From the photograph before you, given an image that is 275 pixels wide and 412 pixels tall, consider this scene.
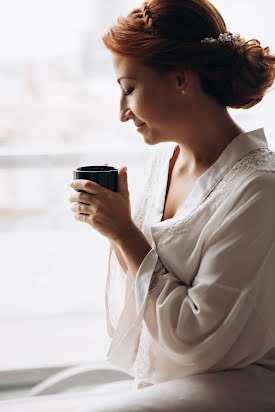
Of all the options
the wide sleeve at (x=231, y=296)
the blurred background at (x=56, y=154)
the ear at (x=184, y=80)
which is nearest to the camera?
the wide sleeve at (x=231, y=296)

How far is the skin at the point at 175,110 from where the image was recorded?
98 cm

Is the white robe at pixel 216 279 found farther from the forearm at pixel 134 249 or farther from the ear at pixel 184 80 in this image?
the ear at pixel 184 80

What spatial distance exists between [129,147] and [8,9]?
577 millimetres

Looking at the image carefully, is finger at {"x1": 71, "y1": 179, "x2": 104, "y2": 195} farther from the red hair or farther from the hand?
the red hair

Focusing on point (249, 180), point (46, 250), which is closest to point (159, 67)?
point (249, 180)

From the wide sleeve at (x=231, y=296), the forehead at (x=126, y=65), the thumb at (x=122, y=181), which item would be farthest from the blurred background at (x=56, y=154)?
the wide sleeve at (x=231, y=296)

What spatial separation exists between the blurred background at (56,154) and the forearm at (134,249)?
83 cm

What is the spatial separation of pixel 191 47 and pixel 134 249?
1.28 ft

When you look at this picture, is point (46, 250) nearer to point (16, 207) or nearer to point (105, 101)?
point (16, 207)

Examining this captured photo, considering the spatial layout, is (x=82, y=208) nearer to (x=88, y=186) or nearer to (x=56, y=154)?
(x=88, y=186)

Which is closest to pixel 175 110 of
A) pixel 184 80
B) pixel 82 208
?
pixel 184 80

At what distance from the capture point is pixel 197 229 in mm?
965

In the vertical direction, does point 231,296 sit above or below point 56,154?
below

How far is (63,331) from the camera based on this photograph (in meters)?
2.06
